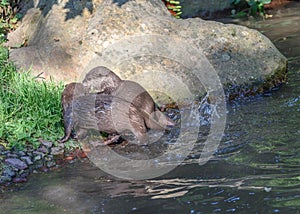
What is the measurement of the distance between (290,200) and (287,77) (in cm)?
347

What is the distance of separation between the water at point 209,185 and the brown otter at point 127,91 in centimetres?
75

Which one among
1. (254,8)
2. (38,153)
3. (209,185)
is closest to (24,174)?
(38,153)

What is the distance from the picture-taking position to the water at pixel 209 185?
3977 mm

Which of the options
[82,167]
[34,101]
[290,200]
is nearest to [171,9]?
[34,101]

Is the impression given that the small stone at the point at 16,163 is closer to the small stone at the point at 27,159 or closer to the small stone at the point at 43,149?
the small stone at the point at 27,159

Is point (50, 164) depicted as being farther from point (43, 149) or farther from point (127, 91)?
point (127, 91)

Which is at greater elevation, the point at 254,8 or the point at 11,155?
the point at 254,8

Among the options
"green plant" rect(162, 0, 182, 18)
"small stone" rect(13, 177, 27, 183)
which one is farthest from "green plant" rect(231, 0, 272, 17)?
"small stone" rect(13, 177, 27, 183)

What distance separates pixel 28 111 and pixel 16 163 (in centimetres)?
91

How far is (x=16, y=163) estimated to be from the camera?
5.12m

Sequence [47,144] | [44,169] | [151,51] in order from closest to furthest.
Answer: [44,169], [47,144], [151,51]

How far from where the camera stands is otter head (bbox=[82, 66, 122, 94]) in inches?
228

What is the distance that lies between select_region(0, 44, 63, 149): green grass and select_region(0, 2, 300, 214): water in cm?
67

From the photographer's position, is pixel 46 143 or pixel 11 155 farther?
pixel 46 143
